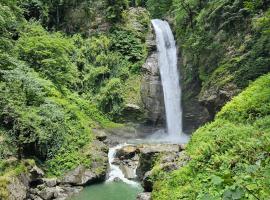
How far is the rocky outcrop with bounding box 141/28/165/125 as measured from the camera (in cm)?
2616

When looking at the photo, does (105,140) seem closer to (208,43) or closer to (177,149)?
(177,149)

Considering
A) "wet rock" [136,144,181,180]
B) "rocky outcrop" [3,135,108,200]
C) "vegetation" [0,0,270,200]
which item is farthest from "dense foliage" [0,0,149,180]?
"wet rock" [136,144,181,180]

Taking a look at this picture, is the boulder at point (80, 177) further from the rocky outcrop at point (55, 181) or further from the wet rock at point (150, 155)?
the wet rock at point (150, 155)

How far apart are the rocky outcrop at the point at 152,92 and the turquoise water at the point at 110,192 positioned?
1021 centimetres

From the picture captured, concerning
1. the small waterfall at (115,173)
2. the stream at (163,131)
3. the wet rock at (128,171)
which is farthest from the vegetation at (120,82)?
the wet rock at (128,171)

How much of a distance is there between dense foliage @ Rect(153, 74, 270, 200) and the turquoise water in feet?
12.0

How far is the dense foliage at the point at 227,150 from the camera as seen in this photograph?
845 cm

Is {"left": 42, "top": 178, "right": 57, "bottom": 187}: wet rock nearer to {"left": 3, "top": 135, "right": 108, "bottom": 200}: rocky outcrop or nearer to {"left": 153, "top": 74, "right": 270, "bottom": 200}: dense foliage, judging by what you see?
{"left": 3, "top": 135, "right": 108, "bottom": 200}: rocky outcrop

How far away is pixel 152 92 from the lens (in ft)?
88.6

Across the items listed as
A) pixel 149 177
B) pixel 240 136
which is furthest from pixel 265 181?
pixel 149 177

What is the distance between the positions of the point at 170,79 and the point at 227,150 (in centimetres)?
1792

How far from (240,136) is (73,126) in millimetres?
12425

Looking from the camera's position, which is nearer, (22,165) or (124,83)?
(22,165)

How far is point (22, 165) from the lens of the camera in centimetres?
1483
